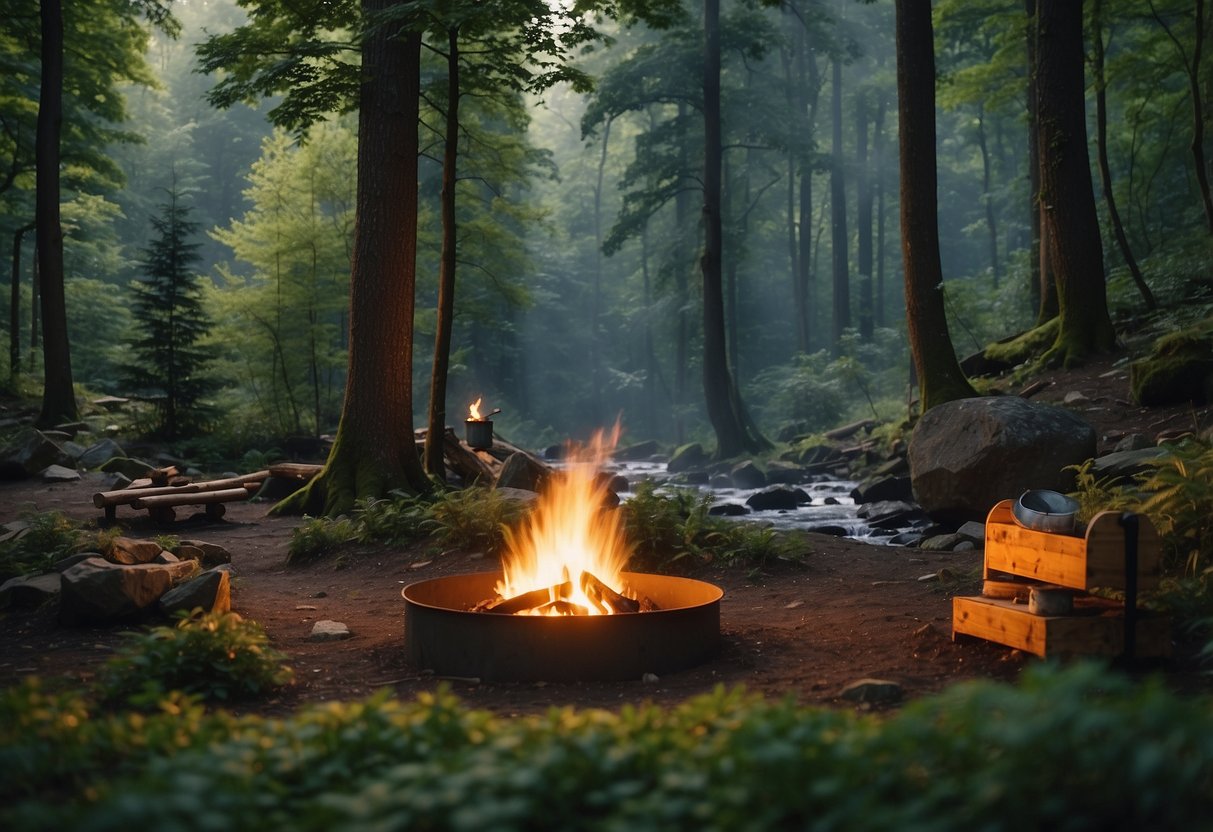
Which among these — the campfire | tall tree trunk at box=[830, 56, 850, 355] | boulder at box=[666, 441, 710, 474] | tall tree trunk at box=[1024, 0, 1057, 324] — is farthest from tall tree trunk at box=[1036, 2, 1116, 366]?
tall tree trunk at box=[830, 56, 850, 355]

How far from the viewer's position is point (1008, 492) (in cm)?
962

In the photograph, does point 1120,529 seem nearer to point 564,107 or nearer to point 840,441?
point 840,441

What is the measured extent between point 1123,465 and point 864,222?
32788mm

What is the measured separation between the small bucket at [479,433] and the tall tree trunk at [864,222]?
2550 centimetres

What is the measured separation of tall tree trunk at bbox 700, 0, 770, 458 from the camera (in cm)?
2262

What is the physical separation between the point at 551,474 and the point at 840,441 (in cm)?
1134

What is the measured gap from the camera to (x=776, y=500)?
15.7 metres

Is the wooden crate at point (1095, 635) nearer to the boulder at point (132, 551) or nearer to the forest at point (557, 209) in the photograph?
the boulder at point (132, 551)

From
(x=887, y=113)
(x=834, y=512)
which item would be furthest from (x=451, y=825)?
(x=887, y=113)

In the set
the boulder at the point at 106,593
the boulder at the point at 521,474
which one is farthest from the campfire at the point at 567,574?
the boulder at the point at 521,474

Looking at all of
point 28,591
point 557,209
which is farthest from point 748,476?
point 557,209

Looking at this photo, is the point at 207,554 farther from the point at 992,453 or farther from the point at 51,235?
the point at 51,235

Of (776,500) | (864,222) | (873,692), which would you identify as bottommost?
(776,500)

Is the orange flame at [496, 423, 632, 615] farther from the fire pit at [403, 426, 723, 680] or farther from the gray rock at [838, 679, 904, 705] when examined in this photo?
the gray rock at [838, 679, 904, 705]
